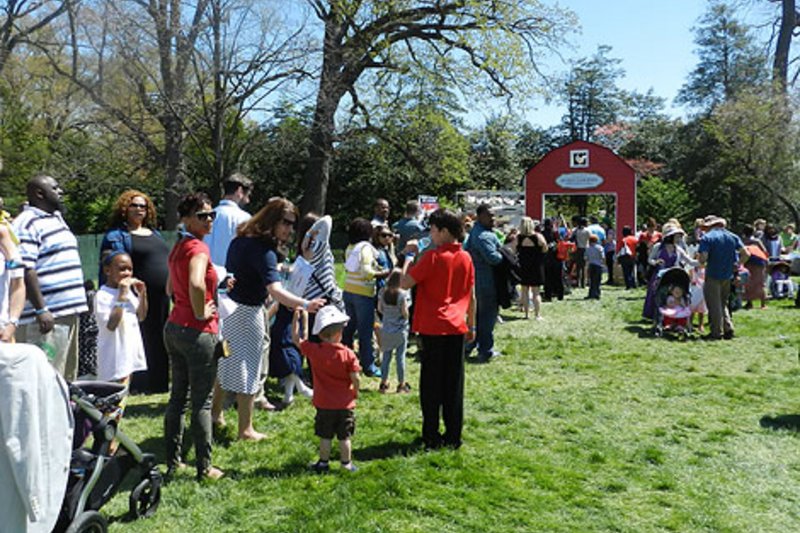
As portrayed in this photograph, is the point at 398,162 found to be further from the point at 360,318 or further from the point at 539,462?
the point at 539,462

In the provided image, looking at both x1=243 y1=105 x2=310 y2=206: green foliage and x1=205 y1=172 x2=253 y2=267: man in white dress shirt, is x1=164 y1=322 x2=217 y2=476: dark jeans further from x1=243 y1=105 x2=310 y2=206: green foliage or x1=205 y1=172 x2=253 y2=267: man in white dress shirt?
x1=243 y1=105 x2=310 y2=206: green foliage

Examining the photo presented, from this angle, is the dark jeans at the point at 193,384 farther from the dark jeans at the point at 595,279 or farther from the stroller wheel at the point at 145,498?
the dark jeans at the point at 595,279

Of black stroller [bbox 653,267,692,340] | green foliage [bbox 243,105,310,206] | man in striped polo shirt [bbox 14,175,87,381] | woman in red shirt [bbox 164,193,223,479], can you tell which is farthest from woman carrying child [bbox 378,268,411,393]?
green foliage [bbox 243,105,310,206]

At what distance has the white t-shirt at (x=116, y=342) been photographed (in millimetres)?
5223

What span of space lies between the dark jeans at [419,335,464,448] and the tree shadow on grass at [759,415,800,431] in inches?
116

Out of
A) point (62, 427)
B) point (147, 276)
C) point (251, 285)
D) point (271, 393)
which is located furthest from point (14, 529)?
point (271, 393)

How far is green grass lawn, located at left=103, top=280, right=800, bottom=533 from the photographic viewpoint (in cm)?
436

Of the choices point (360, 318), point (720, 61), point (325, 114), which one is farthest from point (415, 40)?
point (720, 61)

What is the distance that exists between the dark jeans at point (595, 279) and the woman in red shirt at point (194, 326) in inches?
465

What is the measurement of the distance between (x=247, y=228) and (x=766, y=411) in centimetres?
517

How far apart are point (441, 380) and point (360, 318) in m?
2.42

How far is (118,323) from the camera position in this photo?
17.3 ft

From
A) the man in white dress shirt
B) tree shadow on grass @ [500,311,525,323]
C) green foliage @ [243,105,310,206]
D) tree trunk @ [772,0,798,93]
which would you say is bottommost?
tree shadow on grass @ [500,311,525,323]

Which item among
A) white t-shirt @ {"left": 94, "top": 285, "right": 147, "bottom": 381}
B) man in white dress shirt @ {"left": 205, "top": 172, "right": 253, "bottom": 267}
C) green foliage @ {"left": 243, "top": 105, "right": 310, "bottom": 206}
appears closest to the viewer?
white t-shirt @ {"left": 94, "top": 285, "right": 147, "bottom": 381}
